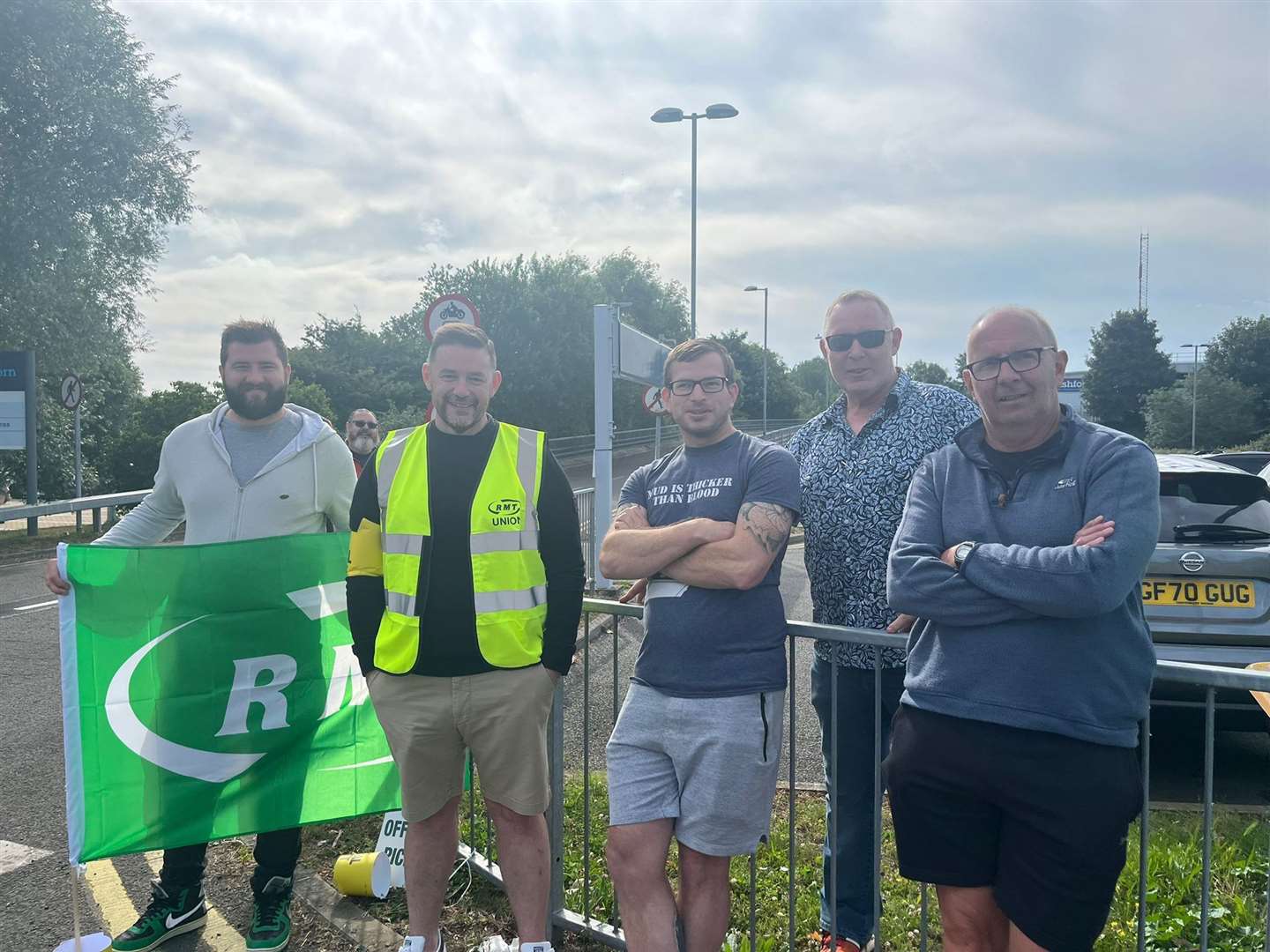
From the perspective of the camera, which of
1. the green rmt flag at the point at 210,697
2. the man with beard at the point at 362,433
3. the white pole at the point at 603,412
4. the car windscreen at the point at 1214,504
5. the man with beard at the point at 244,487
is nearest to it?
the green rmt flag at the point at 210,697

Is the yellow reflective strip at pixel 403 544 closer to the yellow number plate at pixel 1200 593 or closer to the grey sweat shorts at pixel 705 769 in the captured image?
the grey sweat shorts at pixel 705 769

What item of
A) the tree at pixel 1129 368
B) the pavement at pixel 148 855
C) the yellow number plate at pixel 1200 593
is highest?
the tree at pixel 1129 368

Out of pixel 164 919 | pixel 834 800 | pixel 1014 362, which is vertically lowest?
pixel 164 919

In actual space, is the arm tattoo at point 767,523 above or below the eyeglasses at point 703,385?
below

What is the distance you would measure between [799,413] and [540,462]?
70.0 m

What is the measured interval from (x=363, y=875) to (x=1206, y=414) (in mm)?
56471

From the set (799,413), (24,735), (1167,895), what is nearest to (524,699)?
(1167,895)

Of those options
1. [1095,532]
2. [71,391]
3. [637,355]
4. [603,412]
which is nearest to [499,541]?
[1095,532]

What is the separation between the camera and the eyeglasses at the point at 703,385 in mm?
2893

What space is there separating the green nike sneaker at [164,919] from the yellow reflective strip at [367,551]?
1493 mm

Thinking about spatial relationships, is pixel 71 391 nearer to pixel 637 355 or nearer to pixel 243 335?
pixel 637 355

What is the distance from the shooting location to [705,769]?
2.65m

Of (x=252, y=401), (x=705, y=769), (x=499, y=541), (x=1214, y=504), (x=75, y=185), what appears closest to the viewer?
(x=705, y=769)

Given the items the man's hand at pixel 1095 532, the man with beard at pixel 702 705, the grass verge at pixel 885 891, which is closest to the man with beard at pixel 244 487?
the grass verge at pixel 885 891
